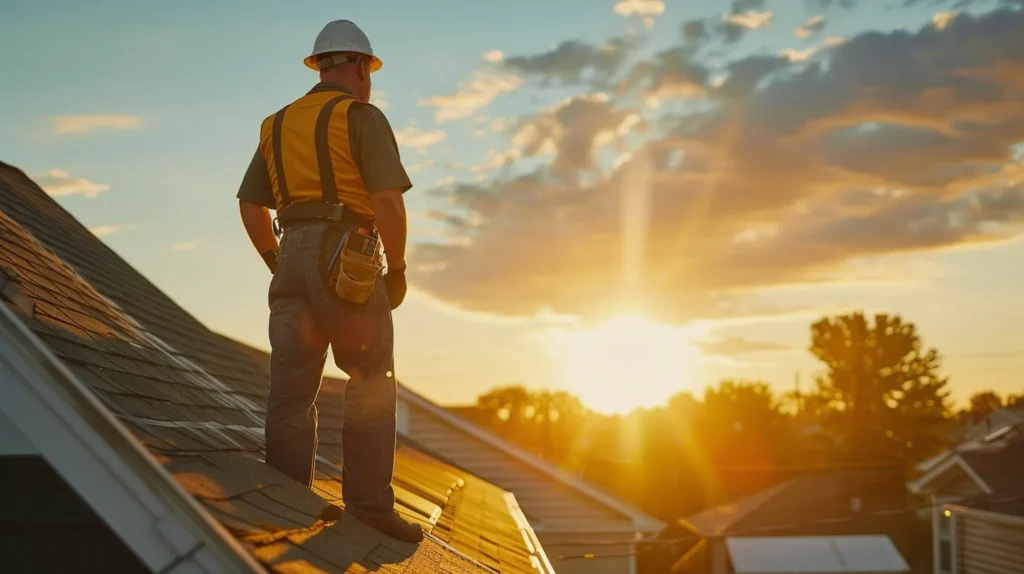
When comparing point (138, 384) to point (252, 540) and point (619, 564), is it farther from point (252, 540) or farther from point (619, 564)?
point (619, 564)

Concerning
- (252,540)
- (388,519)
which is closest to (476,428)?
(388,519)

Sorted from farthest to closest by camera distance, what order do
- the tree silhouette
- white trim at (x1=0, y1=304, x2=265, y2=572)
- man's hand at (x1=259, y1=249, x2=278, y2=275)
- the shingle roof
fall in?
1. the tree silhouette
2. man's hand at (x1=259, y1=249, x2=278, y2=275)
3. the shingle roof
4. white trim at (x1=0, y1=304, x2=265, y2=572)

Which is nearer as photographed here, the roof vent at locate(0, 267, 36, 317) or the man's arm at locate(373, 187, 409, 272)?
the roof vent at locate(0, 267, 36, 317)

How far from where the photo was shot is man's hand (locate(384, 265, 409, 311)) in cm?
412

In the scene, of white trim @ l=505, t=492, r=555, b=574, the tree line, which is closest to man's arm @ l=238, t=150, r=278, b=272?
white trim @ l=505, t=492, r=555, b=574

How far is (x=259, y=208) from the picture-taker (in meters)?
4.51

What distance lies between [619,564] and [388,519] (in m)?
15.1

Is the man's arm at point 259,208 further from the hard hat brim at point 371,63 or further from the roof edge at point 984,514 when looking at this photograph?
the roof edge at point 984,514

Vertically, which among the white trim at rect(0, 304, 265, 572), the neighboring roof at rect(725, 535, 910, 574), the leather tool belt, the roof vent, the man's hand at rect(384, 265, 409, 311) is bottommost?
the neighboring roof at rect(725, 535, 910, 574)

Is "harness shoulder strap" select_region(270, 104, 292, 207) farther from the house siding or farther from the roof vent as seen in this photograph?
the house siding

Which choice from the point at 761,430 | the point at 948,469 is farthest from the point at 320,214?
the point at 761,430

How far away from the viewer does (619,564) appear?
18547mm

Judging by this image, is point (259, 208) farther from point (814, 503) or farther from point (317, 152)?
point (814, 503)

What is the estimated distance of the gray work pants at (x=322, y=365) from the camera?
12.9ft
